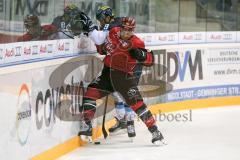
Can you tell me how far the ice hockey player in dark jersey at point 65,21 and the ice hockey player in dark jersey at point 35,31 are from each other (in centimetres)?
20

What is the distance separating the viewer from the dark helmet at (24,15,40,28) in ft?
19.8

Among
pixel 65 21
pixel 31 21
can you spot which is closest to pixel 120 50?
pixel 65 21

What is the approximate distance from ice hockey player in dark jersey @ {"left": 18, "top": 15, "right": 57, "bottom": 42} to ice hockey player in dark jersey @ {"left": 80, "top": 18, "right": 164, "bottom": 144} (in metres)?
0.91

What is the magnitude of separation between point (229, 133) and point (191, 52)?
240 centimetres

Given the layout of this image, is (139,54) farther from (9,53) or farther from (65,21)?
(9,53)

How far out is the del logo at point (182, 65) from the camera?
10.1m

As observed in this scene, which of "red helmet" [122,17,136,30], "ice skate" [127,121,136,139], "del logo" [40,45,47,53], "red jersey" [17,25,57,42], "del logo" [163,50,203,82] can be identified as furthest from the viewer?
"del logo" [163,50,203,82]

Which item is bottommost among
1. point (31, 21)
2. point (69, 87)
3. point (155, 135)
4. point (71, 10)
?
point (155, 135)

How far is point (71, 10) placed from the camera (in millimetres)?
A: 7363

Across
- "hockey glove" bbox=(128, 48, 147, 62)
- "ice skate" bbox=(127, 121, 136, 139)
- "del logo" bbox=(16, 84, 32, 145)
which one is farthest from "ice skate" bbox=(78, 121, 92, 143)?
"del logo" bbox=(16, 84, 32, 145)

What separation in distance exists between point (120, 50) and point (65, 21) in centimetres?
72

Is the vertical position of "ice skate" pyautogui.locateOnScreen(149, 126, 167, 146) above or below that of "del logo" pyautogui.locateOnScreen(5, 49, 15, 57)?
below

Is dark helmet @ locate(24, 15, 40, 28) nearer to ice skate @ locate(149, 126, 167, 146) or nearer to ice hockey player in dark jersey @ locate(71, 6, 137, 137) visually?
ice hockey player in dark jersey @ locate(71, 6, 137, 137)

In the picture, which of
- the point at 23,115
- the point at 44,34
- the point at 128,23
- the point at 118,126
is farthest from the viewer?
the point at 118,126
